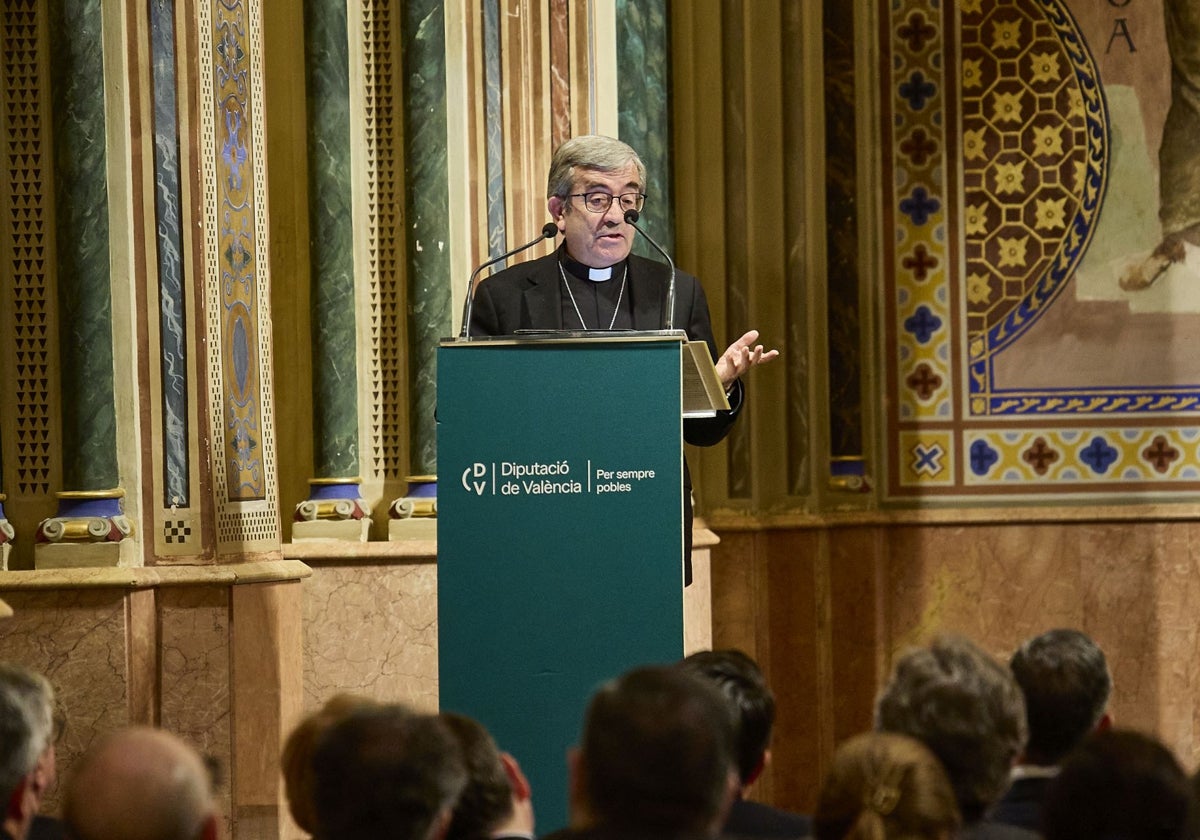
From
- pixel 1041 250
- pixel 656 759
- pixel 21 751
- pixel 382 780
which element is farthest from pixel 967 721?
pixel 1041 250

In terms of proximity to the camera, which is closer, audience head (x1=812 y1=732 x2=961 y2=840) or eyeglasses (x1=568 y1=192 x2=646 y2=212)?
audience head (x1=812 y1=732 x2=961 y2=840)

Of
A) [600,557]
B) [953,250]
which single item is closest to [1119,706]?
[953,250]

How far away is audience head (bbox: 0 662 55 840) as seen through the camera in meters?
2.48

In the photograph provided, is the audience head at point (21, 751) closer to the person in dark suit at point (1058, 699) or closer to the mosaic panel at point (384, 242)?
the person in dark suit at point (1058, 699)

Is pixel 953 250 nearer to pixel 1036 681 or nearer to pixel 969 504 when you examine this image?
pixel 969 504

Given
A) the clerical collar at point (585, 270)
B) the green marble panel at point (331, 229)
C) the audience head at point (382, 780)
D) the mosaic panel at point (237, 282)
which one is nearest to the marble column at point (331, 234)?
the green marble panel at point (331, 229)

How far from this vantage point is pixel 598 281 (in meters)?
4.53

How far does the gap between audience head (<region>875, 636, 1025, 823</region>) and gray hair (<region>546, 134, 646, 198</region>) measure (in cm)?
200

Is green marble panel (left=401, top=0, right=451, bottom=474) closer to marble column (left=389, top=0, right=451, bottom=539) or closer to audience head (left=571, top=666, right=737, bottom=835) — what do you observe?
marble column (left=389, top=0, right=451, bottom=539)

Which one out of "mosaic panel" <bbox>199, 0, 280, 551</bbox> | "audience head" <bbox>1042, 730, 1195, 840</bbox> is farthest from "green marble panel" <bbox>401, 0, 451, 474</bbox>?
→ "audience head" <bbox>1042, 730, 1195, 840</bbox>

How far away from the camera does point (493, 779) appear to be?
8.16 ft

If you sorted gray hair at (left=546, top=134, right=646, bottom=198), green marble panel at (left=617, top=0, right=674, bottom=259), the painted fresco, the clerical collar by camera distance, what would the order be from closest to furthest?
gray hair at (left=546, top=134, right=646, bottom=198) < the clerical collar < green marble panel at (left=617, top=0, right=674, bottom=259) < the painted fresco

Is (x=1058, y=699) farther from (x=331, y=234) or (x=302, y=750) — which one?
(x=331, y=234)

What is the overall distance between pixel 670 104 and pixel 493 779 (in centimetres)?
504
